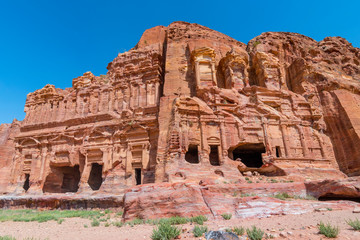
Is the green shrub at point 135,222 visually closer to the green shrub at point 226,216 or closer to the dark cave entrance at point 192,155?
the green shrub at point 226,216

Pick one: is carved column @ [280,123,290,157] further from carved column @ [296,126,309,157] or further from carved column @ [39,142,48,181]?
carved column @ [39,142,48,181]

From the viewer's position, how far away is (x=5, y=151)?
105 feet

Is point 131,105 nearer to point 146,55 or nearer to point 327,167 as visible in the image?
point 146,55

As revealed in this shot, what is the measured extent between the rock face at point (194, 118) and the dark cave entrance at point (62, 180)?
0.43 ft

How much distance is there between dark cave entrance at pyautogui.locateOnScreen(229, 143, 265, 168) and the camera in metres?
22.2

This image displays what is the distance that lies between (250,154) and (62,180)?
2219cm

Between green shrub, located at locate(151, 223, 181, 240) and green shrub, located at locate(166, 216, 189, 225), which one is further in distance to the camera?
green shrub, located at locate(166, 216, 189, 225)

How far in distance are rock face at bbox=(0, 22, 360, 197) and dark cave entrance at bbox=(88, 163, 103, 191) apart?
0.39 ft

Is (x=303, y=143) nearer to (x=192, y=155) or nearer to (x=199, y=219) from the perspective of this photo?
(x=192, y=155)

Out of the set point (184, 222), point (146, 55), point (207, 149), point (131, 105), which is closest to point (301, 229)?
point (184, 222)

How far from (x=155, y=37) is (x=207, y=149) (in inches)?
763

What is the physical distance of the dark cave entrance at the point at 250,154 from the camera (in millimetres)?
22188

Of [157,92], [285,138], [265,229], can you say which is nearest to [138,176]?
[157,92]

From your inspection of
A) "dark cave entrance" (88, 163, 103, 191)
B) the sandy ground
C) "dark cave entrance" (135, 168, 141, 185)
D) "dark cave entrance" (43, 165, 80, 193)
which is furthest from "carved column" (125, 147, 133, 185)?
the sandy ground
